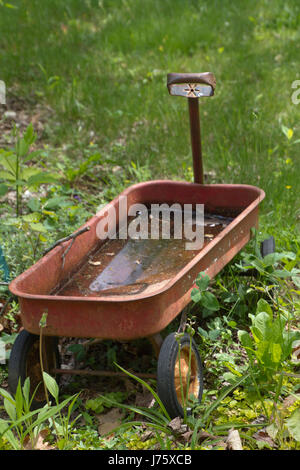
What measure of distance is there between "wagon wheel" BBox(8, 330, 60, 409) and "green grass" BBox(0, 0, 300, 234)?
156cm

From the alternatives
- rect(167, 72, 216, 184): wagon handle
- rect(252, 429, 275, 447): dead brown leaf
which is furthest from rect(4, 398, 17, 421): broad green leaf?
rect(167, 72, 216, 184): wagon handle

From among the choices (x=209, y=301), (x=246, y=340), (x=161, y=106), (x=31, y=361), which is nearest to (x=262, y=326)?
(x=246, y=340)

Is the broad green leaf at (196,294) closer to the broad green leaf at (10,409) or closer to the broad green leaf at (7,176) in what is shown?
the broad green leaf at (10,409)

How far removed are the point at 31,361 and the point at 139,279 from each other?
629 millimetres

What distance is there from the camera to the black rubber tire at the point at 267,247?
3.19 m

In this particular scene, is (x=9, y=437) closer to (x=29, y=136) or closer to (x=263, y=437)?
(x=263, y=437)

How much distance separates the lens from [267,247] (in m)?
3.20

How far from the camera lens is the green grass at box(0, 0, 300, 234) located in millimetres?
4363

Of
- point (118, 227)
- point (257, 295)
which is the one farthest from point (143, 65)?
point (257, 295)

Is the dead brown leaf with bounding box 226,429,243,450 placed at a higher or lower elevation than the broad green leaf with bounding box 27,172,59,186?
lower

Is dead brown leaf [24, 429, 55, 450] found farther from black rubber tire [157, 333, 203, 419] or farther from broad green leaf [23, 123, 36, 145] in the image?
broad green leaf [23, 123, 36, 145]

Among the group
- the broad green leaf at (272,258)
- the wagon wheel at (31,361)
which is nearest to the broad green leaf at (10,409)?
the wagon wheel at (31,361)

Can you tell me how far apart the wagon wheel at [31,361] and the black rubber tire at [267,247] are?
1.17 metres

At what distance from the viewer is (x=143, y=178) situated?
14.0 ft
